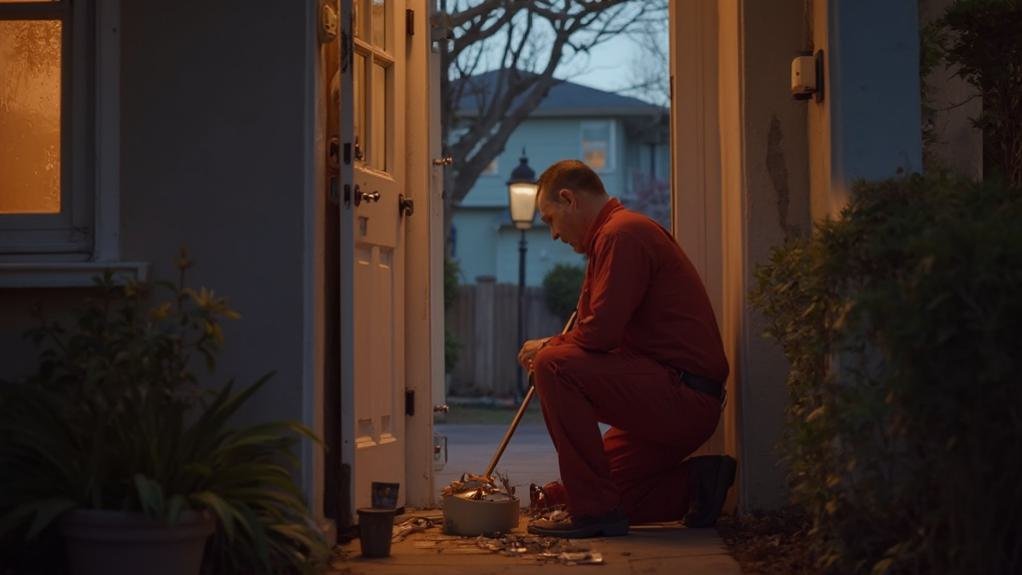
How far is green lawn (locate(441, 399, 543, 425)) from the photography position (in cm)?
1592

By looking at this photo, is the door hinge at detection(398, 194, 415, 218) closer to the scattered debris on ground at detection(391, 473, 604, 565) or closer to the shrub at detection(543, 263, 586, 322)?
the scattered debris on ground at detection(391, 473, 604, 565)

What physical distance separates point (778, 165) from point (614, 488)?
1.44 metres

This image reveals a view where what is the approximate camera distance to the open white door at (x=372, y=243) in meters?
5.50

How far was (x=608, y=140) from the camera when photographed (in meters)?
37.0

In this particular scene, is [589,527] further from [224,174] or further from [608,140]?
[608,140]

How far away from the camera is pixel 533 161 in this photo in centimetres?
3666

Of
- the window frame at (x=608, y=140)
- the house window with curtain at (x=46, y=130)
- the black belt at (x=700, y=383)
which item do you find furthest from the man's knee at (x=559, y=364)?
the window frame at (x=608, y=140)

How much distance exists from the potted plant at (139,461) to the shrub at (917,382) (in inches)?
63.6

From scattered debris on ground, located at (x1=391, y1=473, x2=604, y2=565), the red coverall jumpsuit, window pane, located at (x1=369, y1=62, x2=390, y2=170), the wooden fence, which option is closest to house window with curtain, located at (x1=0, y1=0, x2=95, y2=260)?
window pane, located at (x1=369, y1=62, x2=390, y2=170)

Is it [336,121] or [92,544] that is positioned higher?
[336,121]

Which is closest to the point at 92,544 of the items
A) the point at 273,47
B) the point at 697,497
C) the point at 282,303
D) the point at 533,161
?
the point at 282,303

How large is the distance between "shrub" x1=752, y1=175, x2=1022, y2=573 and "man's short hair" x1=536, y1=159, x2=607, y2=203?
176 cm

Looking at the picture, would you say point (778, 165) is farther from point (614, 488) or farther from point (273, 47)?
point (273, 47)

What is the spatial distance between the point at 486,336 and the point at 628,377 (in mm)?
17338
